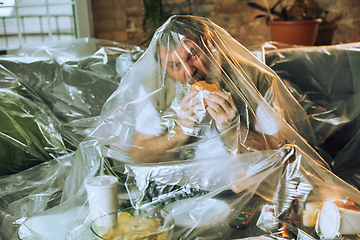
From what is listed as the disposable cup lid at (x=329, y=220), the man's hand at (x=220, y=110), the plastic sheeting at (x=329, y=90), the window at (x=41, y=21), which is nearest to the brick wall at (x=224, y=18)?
the window at (x=41, y=21)

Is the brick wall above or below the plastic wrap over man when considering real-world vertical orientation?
above

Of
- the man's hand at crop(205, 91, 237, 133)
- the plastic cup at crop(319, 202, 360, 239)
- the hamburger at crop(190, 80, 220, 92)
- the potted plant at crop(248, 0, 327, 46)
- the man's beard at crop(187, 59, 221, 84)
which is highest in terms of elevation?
the potted plant at crop(248, 0, 327, 46)

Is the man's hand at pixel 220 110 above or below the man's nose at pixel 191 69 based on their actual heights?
below

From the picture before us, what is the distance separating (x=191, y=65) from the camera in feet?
2.10

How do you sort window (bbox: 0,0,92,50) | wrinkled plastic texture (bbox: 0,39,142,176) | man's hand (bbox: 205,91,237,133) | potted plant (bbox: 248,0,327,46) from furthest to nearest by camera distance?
potted plant (bbox: 248,0,327,46) < window (bbox: 0,0,92,50) < wrinkled plastic texture (bbox: 0,39,142,176) < man's hand (bbox: 205,91,237,133)

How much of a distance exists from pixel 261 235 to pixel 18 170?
0.85 metres

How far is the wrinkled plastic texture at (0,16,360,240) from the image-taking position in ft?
1.75

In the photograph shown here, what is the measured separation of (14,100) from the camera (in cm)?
116

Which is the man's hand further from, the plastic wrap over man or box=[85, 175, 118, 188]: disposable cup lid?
box=[85, 175, 118, 188]: disposable cup lid

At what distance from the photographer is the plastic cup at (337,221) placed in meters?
0.49

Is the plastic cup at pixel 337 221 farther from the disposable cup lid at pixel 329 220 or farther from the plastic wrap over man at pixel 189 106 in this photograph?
the plastic wrap over man at pixel 189 106

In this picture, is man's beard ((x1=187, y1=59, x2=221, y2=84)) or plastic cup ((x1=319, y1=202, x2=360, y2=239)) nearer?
plastic cup ((x1=319, y1=202, x2=360, y2=239))

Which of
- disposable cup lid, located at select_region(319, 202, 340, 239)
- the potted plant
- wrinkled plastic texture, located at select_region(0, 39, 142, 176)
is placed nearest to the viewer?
disposable cup lid, located at select_region(319, 202, 340, 239)

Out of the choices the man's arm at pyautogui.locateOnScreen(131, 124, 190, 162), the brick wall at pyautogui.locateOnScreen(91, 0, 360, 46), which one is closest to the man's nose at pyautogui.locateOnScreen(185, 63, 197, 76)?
the man's arm at pyautogui.locateOnScreen(131, 124, 190, 162)
